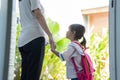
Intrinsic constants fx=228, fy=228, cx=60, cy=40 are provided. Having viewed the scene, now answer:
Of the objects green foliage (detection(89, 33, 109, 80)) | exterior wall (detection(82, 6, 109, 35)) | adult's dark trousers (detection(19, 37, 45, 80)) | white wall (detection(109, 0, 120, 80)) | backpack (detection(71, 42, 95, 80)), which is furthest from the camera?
exterior wall (detection(82, 6, 109, 35))

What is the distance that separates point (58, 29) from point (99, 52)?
642mm

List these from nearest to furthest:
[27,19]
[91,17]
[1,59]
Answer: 1. [27,19]
2. [1,59]
3. [91,17]

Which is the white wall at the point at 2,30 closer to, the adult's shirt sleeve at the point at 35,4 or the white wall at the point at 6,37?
the white wall at the point at 6,37

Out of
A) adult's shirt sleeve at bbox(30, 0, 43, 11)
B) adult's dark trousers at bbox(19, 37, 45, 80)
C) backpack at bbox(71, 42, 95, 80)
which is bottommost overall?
backpack at bbox(71, 42, 95, 80)

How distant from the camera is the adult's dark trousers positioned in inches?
61.6

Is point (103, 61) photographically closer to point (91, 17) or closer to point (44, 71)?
point (44, 71)

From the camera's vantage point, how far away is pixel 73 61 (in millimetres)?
1906

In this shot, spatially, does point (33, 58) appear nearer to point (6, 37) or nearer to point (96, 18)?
point (6, 37)

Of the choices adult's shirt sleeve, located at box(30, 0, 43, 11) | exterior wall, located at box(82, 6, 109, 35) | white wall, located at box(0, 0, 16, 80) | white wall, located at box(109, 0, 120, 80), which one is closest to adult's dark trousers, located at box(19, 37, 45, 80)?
adult's shirt sleeve, located at box(30, 0, 43, 11)

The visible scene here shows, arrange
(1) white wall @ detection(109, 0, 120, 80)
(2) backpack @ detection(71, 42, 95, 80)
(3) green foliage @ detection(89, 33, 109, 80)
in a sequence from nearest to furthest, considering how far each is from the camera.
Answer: (1) white wall @ detection(109, 0, 120, 80) < (2) backpack @ detection(71, 42, 95, 80) < (3) green foliage @ detection(89, 33, 109, 80)

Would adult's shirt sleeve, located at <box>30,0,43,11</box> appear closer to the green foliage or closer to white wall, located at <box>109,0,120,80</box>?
white wall, located at <box>109,0,120,80</box>

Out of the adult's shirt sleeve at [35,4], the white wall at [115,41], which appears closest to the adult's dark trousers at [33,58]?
the adult's shirt sleeve at [35,4]

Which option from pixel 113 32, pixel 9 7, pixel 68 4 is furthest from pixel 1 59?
pixel 68 4

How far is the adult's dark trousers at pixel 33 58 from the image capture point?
156cm
